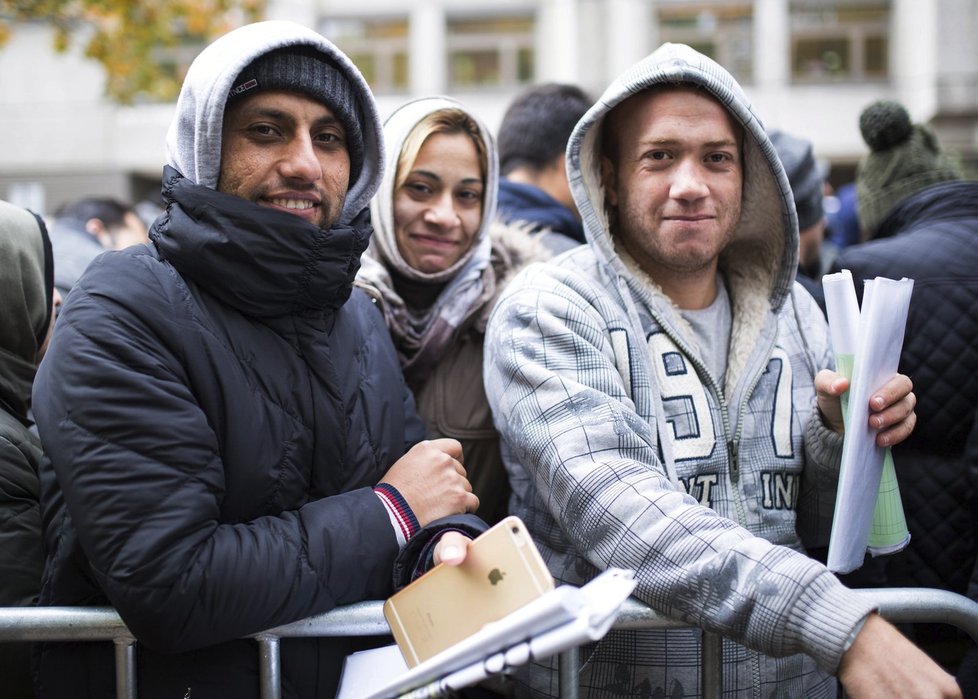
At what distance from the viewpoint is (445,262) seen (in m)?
2.86

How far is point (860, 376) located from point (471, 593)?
0.93 metres

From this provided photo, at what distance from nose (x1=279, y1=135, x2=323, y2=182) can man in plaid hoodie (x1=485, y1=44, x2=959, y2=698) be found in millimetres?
535

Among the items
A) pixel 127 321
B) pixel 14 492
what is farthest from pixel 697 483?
pixel 14 492

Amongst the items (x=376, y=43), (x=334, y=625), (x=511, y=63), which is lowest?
(x=334, y=625)

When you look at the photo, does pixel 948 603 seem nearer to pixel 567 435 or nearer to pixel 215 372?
pixel 567 435


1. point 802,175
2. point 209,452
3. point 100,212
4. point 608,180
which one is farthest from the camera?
point 100,212

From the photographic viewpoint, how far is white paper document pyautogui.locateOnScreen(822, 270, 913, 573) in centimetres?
182

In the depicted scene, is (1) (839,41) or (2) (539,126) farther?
(1) (839,41)

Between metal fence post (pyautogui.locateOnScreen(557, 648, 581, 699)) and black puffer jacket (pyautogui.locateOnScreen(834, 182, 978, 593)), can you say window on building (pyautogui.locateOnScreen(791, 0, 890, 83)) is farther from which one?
metal fence post (pyautogui.locateOnScreen(557, 648, 581, 699))

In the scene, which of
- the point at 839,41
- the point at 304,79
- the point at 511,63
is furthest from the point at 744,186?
the point at 839,41

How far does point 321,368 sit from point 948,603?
132cm

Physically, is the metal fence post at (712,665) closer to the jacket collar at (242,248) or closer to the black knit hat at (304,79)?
the jacket collar at (242,248)

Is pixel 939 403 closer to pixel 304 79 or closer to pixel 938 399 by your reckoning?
pixel 938 399

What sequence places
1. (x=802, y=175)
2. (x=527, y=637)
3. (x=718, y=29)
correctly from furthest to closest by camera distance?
(x=718, y=29)
(x=802, y=175)
(x=527, y=637)
